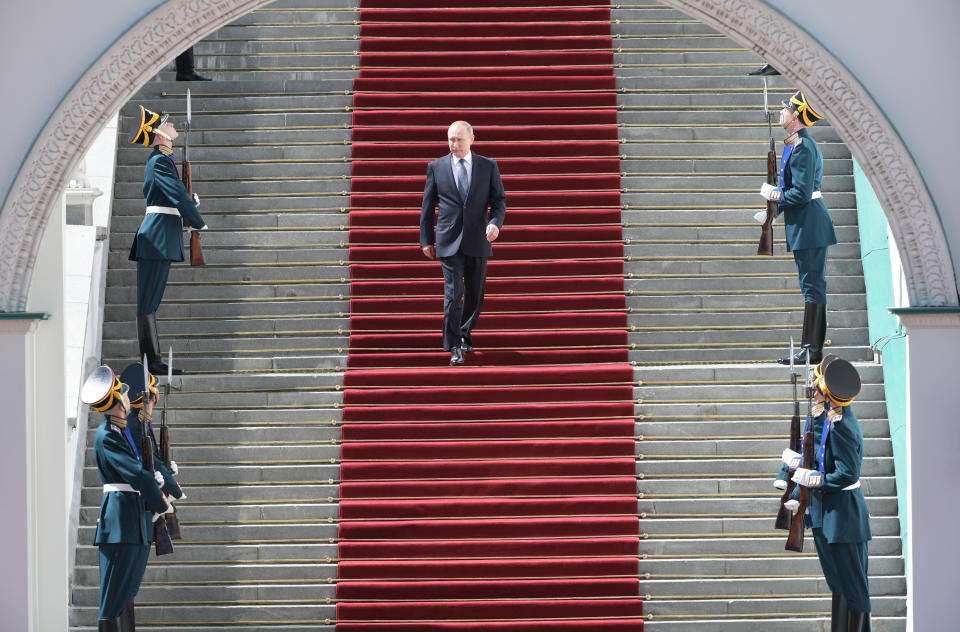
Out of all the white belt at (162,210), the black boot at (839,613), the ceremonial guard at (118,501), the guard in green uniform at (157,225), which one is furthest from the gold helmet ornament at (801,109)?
the ceremonial guard at (118,501)

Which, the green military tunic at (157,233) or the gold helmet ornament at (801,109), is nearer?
the gold helmet ornament at (801,109)

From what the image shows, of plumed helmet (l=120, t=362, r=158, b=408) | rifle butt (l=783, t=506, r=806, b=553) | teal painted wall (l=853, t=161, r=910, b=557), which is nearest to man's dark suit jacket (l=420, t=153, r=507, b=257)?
plumed helmet (l=120, t=362, r=158, b=408)

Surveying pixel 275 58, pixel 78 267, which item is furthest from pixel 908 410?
pixel 275 58

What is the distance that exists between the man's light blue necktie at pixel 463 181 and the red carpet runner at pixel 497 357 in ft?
3.38

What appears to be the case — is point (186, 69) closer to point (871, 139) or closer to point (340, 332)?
point (340, 332)

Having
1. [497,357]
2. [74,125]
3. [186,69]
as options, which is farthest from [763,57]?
[186,69]

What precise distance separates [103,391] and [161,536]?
1073 mm

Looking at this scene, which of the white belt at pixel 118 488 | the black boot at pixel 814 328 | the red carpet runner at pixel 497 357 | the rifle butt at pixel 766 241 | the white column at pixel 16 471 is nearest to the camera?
the white column at pixel 16 471

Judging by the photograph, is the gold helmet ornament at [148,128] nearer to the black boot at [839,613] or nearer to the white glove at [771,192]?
the white glove at [771,192]

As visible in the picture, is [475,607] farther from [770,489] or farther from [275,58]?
[275,58]

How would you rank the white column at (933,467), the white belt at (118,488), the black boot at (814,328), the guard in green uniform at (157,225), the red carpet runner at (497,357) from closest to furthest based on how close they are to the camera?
the white column at (933,467) < the white belt at (118,488) < the red carpet runner at (497,357) < the black boot at (814,328) < the guard in green uniform at (157,225)

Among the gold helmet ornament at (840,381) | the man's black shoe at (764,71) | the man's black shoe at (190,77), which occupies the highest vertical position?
the man's black shoe at (190,77)

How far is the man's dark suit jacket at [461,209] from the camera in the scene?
37.3ft

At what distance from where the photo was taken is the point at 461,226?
37.4ft
